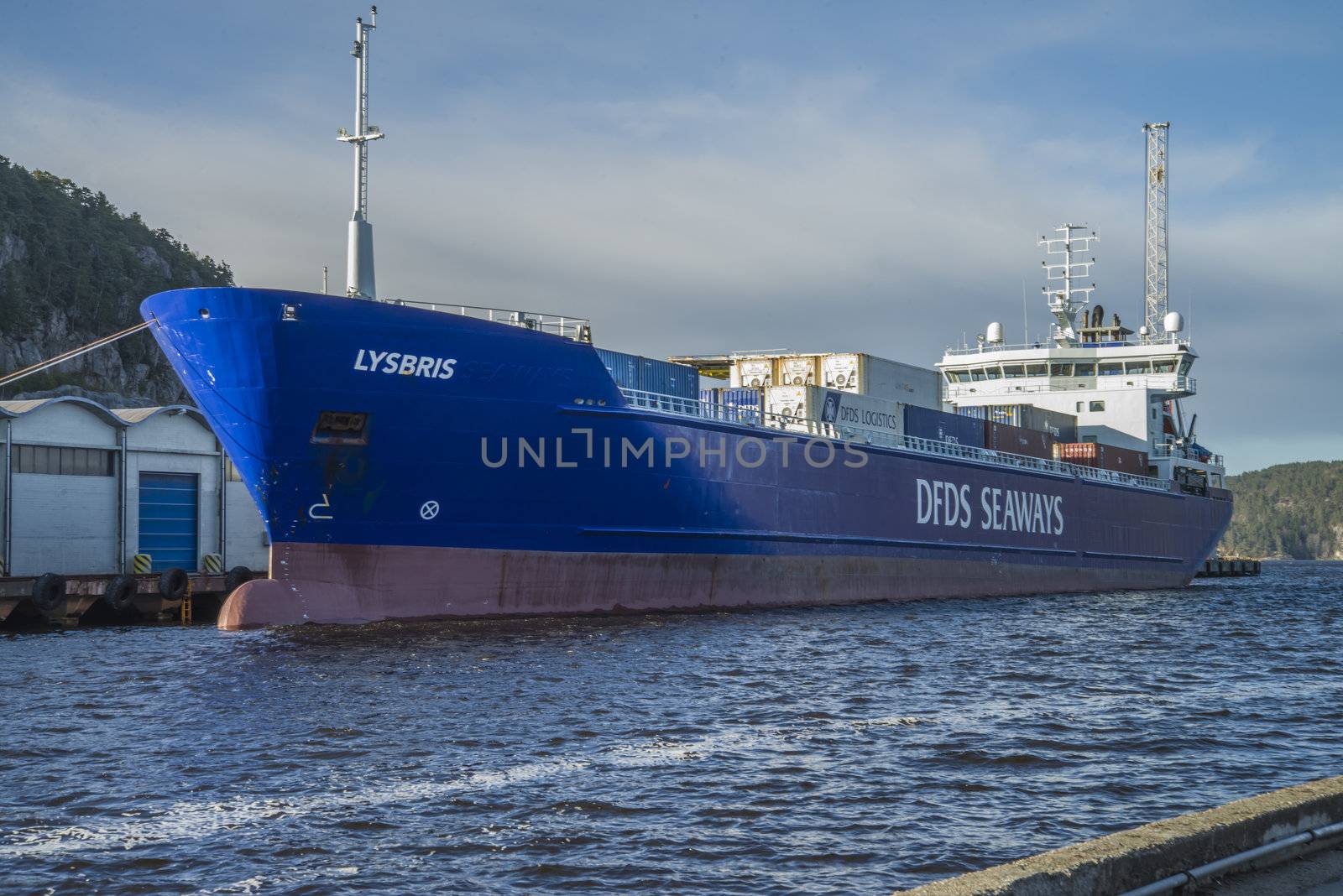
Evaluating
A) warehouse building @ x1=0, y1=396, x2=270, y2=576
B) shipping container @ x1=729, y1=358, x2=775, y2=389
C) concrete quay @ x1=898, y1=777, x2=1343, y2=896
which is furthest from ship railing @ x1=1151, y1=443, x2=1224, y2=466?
concrete quay @ x1=898, y1=777, x2=1343, y2=896

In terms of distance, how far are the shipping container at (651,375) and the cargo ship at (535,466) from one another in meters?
0.05

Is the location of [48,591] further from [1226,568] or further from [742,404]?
[1226,568]

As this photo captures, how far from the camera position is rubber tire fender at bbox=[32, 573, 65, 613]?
77.4 feet

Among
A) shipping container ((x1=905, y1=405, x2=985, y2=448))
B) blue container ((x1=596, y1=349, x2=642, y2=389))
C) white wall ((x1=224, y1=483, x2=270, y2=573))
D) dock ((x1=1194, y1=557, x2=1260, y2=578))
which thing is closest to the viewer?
blue container ((x1=596, y1=349, x2=642, y2=389))

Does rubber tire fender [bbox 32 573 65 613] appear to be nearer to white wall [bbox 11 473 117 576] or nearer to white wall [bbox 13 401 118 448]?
white wall [bbox 11 473 117 576]

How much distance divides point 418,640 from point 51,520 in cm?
1495

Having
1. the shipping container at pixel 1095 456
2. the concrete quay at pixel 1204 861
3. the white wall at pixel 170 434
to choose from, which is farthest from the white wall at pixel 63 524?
the concrete quay at pixel 1204 861

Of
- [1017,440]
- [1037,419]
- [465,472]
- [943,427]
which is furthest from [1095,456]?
[465,472]

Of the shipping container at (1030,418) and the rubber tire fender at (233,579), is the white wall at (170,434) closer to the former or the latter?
the rubber tire fender at (233,579)

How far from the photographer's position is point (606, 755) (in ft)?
34.4

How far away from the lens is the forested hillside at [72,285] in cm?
7400

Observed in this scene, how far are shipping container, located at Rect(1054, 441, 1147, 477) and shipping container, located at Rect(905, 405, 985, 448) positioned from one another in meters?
5.64

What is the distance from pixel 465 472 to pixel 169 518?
15381 millimetres

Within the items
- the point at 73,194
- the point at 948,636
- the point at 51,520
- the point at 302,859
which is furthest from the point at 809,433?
the point at 73,194
